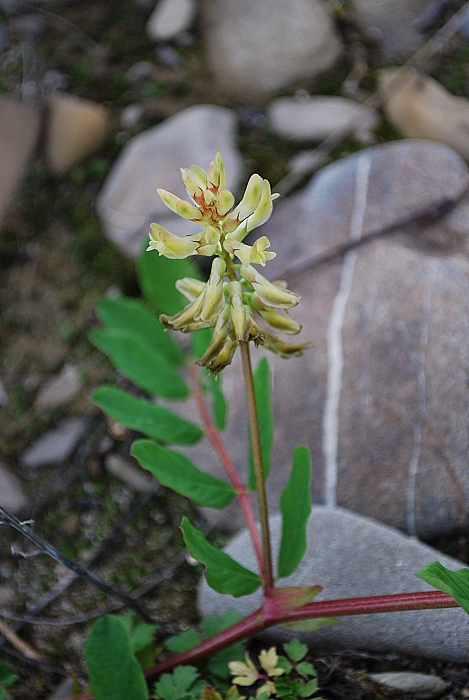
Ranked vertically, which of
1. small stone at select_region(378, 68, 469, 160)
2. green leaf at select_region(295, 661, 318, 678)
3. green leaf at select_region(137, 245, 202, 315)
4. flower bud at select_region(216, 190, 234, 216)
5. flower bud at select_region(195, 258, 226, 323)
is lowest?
green leaf at select_region(295, 661, 318, 678)

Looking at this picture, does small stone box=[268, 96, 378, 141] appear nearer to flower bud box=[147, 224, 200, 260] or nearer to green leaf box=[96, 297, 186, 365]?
green leaf box=[96, 297, 186, 365]

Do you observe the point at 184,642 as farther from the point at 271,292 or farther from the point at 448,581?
the point at 271,292

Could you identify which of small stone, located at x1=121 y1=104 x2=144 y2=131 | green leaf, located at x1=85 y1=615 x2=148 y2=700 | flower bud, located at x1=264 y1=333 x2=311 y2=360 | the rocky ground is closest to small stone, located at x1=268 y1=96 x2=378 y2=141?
the rocky ground

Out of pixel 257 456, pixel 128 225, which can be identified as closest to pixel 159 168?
pixel 128 225

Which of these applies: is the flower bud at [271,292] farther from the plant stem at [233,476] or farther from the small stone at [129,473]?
the small stone at [129,473]

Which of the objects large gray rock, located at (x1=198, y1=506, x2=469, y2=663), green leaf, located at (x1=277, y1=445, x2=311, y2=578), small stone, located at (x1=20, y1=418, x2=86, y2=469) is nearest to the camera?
green leaf, located at (x1=277, y1=445, x2=311, y2=578)

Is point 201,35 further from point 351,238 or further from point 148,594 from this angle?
point 148,594
